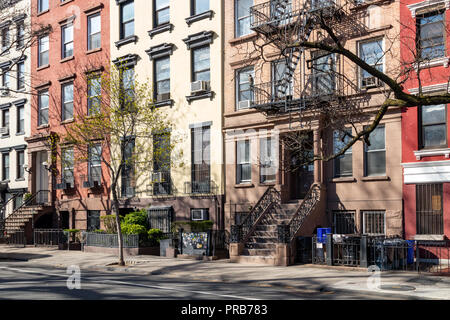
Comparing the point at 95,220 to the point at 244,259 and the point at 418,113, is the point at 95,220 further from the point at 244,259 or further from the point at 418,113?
the point at 418,113

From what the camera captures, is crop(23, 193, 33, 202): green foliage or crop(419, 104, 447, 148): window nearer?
crop(419, 104, 447, 148): window

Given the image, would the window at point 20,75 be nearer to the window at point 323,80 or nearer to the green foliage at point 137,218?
the green foliage at point 137,218

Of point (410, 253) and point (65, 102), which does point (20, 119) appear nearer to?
point (65, 102)

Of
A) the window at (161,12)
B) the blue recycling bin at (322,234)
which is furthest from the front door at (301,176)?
the window at (161,12)

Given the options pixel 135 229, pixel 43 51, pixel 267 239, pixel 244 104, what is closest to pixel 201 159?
pixel 244 104

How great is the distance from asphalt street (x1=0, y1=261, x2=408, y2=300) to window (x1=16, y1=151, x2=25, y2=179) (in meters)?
20.0

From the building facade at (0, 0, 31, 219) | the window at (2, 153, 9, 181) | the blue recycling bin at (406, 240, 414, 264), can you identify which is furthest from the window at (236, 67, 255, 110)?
the window at (2, 153, 9, 181)

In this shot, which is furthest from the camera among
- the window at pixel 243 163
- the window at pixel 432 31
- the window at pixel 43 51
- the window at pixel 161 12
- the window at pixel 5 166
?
the window at pixel 5 166

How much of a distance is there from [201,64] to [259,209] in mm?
7594

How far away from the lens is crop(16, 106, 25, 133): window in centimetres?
3650

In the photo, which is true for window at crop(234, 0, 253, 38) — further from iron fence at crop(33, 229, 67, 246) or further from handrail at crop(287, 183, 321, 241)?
iron fence at crop(33, 229, 67, 246)

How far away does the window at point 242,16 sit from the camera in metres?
24.8

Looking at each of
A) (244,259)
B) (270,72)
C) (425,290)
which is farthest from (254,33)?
(425,290)
